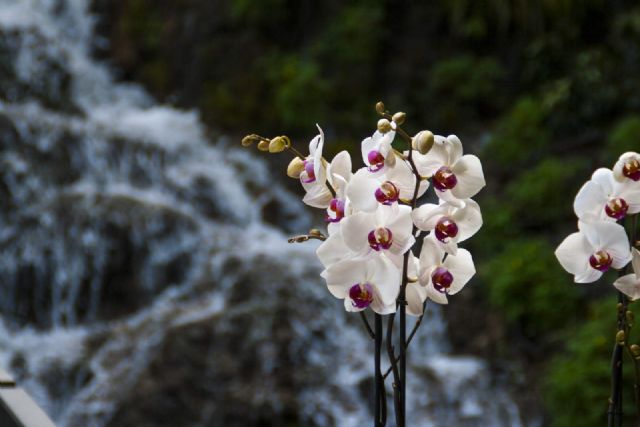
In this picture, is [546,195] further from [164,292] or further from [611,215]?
[611,215]

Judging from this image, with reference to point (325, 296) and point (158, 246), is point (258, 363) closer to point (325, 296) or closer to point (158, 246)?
→ point (325, 296)

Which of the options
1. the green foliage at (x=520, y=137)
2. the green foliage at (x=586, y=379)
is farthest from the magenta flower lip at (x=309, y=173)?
the green foliage at (x=520, y=137)

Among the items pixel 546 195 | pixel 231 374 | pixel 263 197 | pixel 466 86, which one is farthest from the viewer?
pixel 466 86

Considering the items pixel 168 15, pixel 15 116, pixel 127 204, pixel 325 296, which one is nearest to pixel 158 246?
pixel 127 204

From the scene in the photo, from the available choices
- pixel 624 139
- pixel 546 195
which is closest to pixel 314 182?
pixel 546 195

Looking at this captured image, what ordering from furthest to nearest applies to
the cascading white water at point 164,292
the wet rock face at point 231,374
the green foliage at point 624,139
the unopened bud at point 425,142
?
the green foliage at point 624,139
the cascading white water at point 164,292
the wet rock face at point 231,374
the unopened bud at point 425,142

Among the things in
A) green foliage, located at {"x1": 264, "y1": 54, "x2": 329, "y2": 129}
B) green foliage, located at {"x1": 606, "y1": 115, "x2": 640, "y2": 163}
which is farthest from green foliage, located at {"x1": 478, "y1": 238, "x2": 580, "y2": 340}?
green foliage, located at {"x1": 264, "y1": 54, "x2": 329, "y2": 129}

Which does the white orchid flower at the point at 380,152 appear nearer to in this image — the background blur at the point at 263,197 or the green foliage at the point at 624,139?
the background blur at the point at 263,197
